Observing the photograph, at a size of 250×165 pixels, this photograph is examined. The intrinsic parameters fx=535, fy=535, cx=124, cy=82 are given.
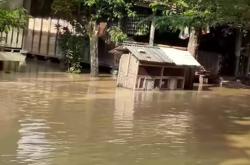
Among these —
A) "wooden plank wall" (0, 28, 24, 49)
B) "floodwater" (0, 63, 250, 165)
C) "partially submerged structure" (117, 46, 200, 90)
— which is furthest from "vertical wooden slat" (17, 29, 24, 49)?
"partially submerged structure" (117, 46, 200, 90)

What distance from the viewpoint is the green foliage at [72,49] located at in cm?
2283

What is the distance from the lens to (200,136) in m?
11.3

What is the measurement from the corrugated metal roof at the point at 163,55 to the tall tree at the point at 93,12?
9.94 ft

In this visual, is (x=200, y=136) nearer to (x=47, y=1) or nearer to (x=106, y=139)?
(x=106, y=139)

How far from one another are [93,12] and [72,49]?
72.2 inches

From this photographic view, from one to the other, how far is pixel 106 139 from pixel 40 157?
2.06 metres

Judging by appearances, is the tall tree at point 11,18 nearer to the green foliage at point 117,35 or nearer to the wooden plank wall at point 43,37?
the green foliage at point 117,35

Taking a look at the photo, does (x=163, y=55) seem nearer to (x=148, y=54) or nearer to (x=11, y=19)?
(x=148, y=54)

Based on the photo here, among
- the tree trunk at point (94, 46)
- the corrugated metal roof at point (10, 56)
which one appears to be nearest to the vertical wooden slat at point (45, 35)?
the corrugated metal roof at point (10, 56)

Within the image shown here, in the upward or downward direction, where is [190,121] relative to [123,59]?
downward

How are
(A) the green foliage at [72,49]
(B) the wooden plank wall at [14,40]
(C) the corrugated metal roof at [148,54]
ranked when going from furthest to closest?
(B) the wooden plank wall at [14,40], (A) the green foliage at [72,49], (C) the corrugated metal roof at [148,54]

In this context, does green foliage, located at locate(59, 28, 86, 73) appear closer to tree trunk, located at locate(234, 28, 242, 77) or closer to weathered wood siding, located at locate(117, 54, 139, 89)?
weathered wood siding, located at locate(117, 54, 139, 89)

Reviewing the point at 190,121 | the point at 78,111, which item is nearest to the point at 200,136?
the point at 190,121

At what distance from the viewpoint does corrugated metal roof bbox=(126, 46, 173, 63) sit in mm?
18250
